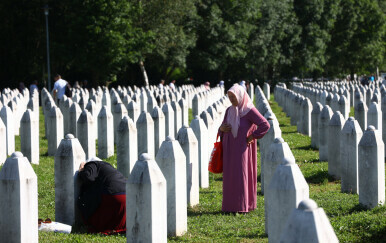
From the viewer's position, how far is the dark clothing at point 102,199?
8.25 meters

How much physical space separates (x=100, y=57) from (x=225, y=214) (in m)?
34.9

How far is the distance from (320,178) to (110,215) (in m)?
5.19

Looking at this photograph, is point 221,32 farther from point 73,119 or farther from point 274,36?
point 73,119

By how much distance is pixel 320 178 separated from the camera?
40.4 feet

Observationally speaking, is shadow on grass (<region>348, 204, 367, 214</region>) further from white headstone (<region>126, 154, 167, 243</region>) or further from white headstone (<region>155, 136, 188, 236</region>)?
white headstone (<region>126, 154, 167, 243</region>)

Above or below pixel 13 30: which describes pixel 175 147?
below

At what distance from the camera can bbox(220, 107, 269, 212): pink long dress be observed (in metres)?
9.44

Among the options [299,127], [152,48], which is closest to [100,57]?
[152,48]

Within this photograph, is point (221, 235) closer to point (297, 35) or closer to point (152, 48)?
point (152, 48)

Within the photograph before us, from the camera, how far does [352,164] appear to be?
1055 centimetres

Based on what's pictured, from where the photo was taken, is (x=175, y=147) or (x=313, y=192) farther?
(x=313, y=192)

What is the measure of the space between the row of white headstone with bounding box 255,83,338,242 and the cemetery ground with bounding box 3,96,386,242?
858mm

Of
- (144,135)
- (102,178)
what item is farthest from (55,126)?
(102,178)

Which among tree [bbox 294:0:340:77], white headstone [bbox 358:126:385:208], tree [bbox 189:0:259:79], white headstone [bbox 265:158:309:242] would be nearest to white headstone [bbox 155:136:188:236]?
white headstone [bbox 265:158:309:242]
